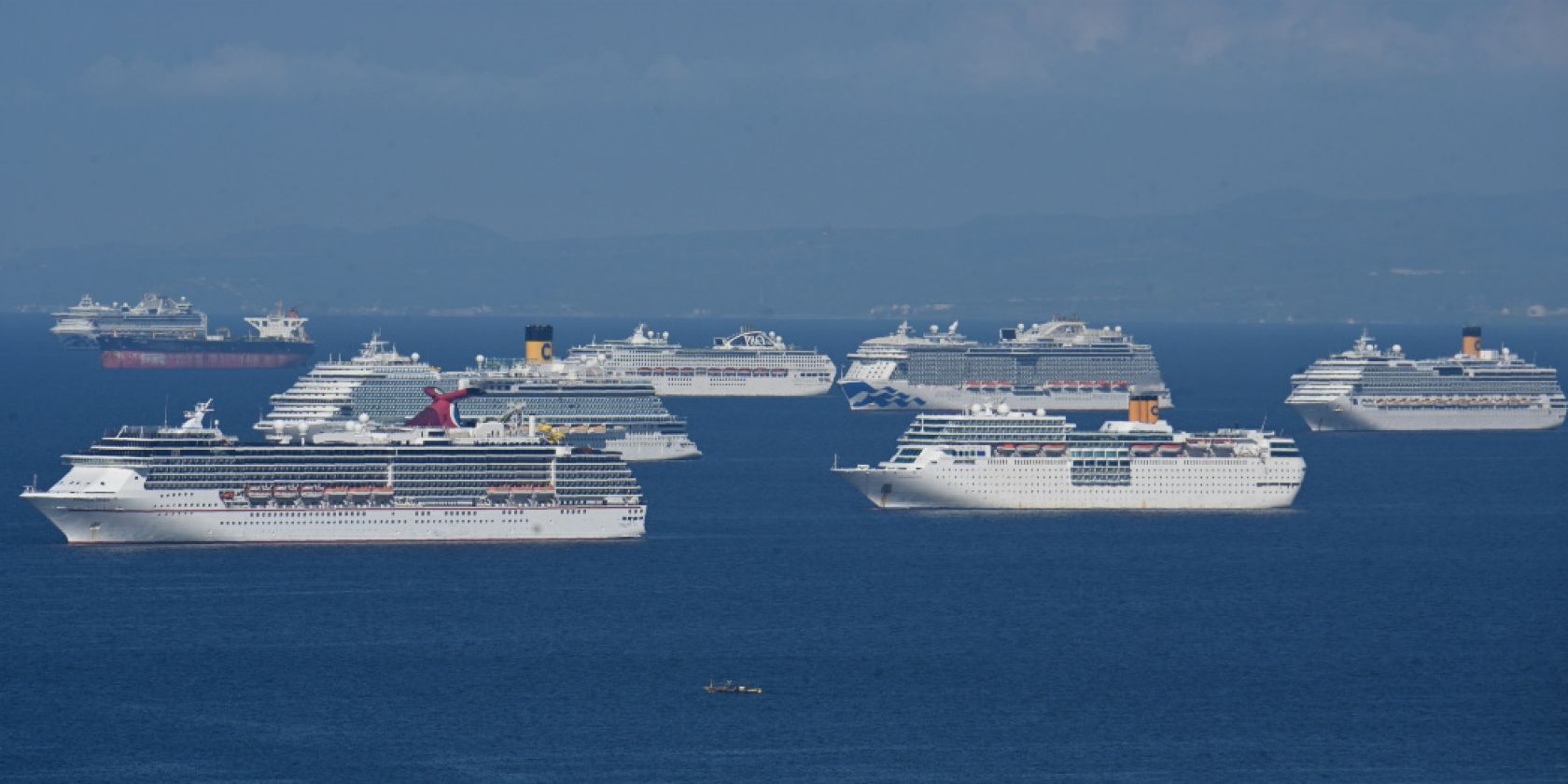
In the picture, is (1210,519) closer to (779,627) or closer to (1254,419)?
(779,627)

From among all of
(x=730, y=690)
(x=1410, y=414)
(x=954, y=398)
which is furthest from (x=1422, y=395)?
(x=730, y=690)

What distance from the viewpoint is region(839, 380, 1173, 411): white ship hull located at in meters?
140

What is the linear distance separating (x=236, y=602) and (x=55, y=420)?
6288 cm

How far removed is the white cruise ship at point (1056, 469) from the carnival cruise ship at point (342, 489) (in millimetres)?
11622

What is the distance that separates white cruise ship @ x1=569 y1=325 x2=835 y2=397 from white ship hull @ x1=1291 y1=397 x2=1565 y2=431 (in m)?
40.5

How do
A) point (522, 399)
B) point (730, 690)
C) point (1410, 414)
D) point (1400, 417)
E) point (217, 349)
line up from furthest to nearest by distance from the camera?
1. point (217, 349)
2. point (1410, 414)
3. point (1400, 417)
4. point (522, 399)
5. point (730, 690)

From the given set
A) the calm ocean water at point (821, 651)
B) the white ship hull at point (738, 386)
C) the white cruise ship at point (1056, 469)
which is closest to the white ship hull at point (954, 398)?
the white ship hull at point (738, 386)

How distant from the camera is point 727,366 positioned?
15350cm

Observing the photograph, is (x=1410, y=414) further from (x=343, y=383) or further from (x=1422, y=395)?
(x=343, y=383)

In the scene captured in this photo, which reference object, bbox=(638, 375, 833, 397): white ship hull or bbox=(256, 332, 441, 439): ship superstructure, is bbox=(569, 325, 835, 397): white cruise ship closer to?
bbox=(638, 375, 833, 397): white ship hull

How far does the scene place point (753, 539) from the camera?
7075cm

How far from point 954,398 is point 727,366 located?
53.7 ft

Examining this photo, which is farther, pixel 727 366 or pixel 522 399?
pixel 727 366

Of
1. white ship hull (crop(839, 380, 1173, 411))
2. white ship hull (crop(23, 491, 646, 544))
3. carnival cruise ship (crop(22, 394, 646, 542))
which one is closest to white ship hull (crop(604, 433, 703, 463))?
carnival cruise ship (crop(22, 394, 646, 542))
